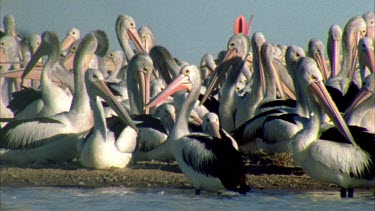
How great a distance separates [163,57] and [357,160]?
Answer: 18.6 ft

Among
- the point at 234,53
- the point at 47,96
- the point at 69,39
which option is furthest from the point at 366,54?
the point at 69,39

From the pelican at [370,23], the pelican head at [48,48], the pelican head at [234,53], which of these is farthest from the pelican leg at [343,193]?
the pelican at [370,23]

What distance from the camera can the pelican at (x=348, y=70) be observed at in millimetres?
11720

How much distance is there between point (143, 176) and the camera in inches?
398

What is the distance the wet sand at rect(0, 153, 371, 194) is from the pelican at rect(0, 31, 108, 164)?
0.73ft

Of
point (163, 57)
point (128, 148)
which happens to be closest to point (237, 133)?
point (128, 148)

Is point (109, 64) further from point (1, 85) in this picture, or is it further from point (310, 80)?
point (310, 80)

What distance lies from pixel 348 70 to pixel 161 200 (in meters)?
5.61

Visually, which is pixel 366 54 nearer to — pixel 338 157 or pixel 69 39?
pixel 338 157

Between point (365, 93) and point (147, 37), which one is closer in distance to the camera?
point (365, 93)

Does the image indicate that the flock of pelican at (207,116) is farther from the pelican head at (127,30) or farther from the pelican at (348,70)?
the pelican head at (127,30)

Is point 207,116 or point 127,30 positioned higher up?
point 127,30

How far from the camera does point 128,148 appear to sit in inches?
425

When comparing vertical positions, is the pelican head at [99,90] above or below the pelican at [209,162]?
above
